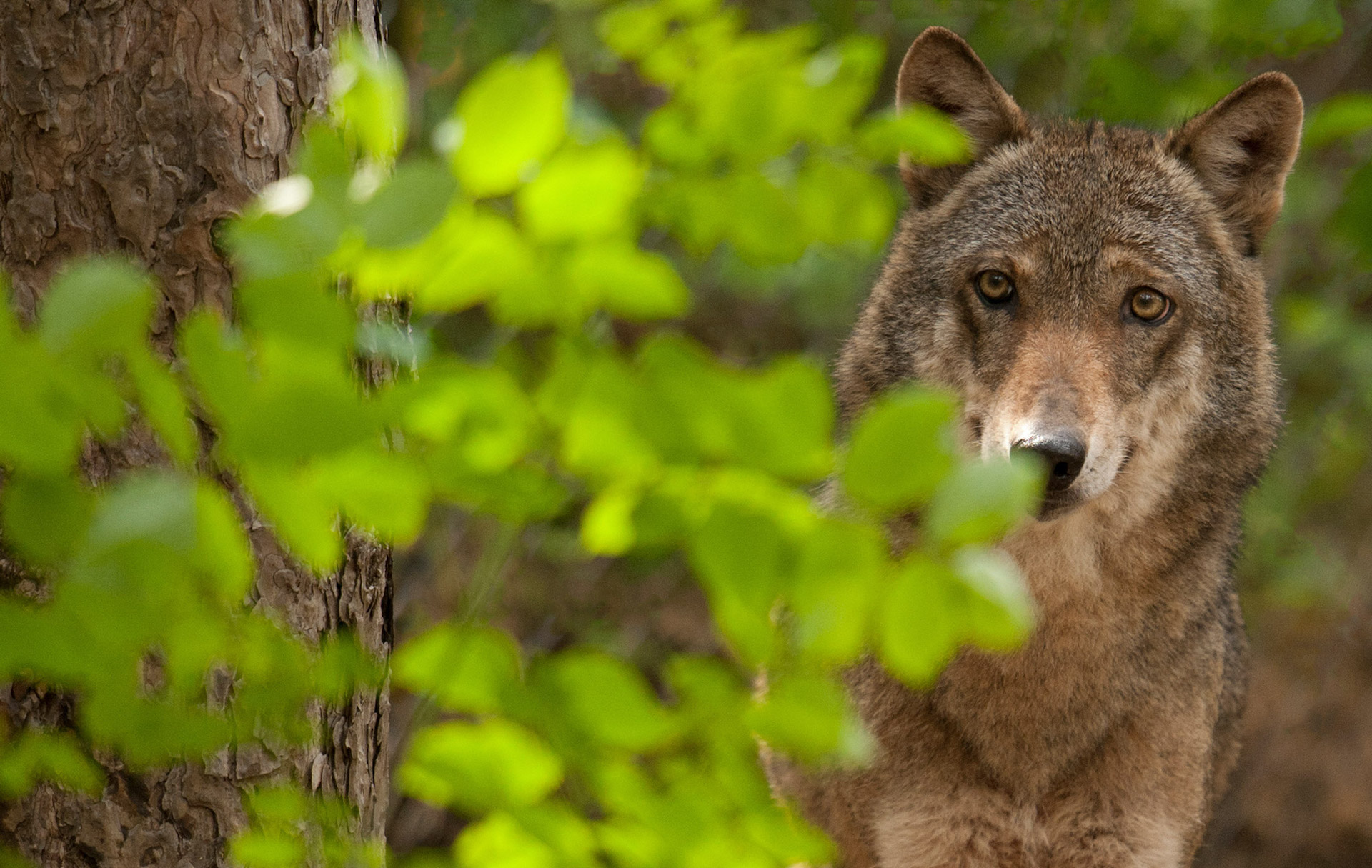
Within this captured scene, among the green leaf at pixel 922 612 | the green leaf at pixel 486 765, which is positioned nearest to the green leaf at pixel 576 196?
the green leaf at pixel 922 612

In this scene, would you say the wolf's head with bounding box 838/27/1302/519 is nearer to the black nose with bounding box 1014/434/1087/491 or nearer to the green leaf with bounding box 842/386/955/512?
the black nose with bounding box 1014/434/1087/491

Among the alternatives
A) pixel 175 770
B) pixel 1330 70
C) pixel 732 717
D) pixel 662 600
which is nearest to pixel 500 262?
pixel 732 717

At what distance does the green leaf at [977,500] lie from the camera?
81 cm

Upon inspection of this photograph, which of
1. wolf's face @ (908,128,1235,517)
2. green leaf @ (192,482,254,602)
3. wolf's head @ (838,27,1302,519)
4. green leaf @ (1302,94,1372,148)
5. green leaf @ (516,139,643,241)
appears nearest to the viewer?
green leaf @ (192,482,254,602)

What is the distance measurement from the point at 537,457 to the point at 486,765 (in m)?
0.32

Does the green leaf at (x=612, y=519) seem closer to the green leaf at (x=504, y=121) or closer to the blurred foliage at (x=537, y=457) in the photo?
the blurred foliage at (x=537, y=457)

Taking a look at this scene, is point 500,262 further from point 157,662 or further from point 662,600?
point 662,600

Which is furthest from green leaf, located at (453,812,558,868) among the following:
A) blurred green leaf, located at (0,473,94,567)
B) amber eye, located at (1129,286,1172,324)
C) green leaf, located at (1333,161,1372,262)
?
green leaf, located at (1333,161,1372,262)

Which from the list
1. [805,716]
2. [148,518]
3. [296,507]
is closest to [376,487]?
[296,507]

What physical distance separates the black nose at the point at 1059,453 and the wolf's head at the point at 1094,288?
0.06 ft

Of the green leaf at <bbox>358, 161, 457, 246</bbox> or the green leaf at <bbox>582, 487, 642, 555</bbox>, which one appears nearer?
the green leaf at <bbox>358, 161, 457, 246</bbox>

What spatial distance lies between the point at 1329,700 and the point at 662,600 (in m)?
3.51

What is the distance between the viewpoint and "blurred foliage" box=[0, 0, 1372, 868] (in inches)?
31.6

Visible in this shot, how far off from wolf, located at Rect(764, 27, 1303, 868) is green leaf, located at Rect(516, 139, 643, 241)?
6.72 feet
